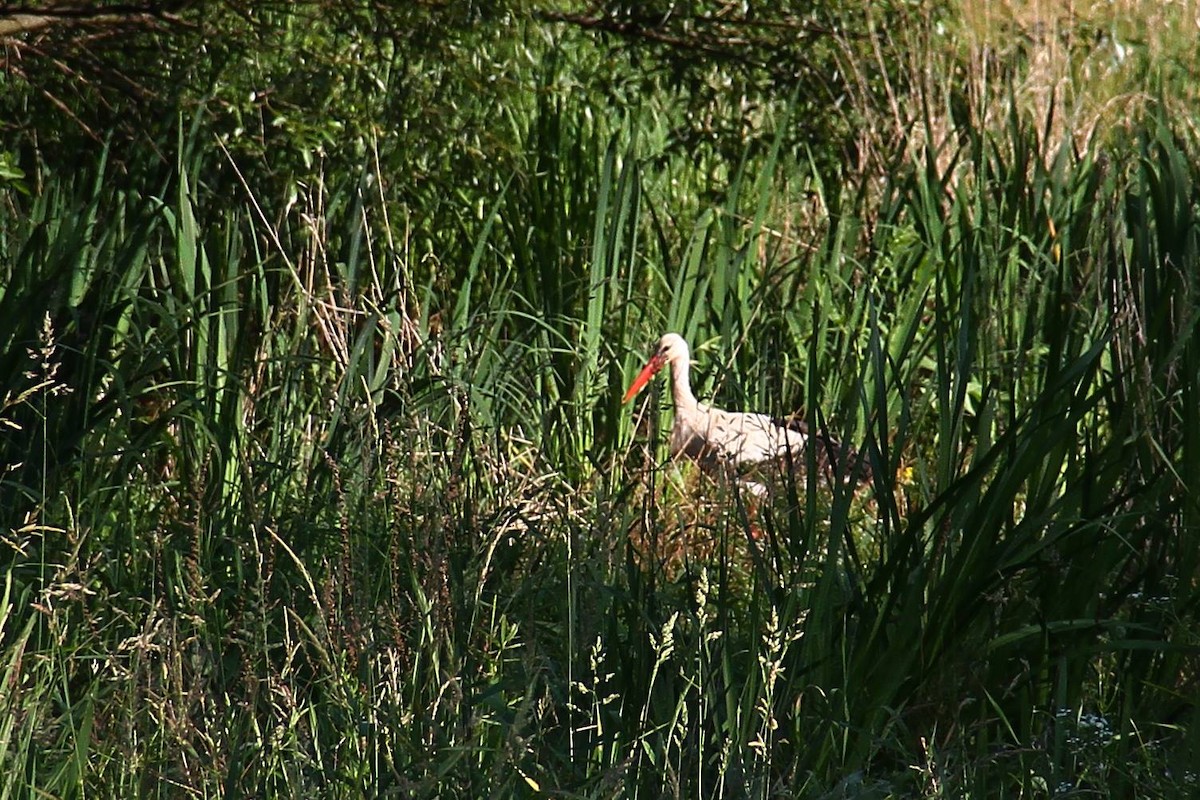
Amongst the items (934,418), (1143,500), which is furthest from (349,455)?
(934,418)

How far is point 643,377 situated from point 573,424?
26 centimetres

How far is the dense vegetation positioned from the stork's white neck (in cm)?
7

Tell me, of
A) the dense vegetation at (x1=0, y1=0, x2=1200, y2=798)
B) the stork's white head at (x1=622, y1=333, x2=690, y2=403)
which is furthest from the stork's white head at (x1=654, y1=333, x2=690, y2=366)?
the dense vegetation at (x1=0, y1=0, x2=1200, y2=798)

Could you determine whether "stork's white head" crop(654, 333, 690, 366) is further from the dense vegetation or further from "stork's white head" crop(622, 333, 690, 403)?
the dense vegetation

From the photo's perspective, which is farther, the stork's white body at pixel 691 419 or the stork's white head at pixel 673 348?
the stork's white head at pixel 673 348

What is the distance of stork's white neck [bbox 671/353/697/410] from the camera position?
4.83m

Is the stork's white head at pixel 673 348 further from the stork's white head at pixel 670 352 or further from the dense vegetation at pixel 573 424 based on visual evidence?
the dense vegetation at pixel 573 424

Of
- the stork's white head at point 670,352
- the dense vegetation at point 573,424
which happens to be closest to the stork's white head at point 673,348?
the stork's white head at point 670,352

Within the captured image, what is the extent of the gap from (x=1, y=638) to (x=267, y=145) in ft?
7.91

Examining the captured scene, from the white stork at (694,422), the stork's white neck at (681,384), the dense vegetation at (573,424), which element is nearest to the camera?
the dense vegetation at (573,424)

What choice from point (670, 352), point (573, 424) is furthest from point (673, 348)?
point (573, 424)

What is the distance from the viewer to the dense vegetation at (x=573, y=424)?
8.27 ft

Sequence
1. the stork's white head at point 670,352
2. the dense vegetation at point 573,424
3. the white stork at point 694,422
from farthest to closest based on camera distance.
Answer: the stork's white head at point 670,352 < the white stork at point 694,422 < the dense vegetation at point 573,424

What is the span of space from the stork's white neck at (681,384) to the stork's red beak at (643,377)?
0.04 metres
